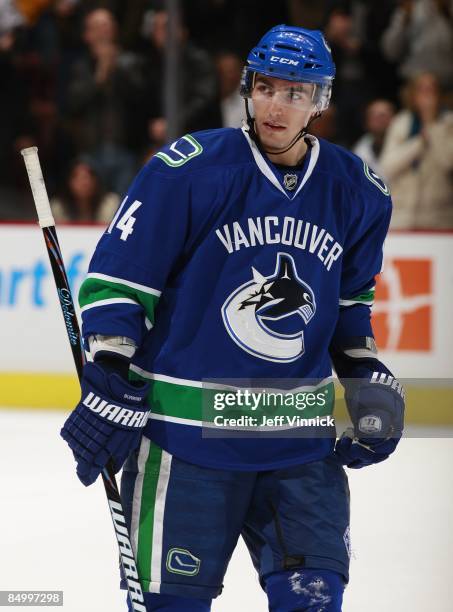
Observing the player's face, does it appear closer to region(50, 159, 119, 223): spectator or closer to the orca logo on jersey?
the orca logo on jersey

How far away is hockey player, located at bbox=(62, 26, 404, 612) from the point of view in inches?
69.3

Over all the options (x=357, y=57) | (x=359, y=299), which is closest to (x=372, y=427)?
(x=359, y=299)

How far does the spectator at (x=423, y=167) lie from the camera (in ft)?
17.4

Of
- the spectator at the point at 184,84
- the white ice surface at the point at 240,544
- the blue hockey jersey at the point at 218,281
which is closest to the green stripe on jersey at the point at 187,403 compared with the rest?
the blue hockey jersey at the point at 218,281

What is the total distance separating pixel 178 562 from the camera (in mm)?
1776

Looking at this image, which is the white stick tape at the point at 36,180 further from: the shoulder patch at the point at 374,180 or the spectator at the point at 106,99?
the spectator at the point at 106,99

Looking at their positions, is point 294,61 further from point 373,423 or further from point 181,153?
point 373,423

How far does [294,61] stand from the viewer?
183 cm

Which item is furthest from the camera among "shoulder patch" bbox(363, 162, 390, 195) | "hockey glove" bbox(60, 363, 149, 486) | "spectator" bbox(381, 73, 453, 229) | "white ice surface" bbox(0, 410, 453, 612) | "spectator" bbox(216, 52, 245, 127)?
"spectator" bbox(216, 52, 245, 127)

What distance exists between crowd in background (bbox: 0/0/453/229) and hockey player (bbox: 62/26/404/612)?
12.2ft

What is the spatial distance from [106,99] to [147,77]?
0.26 m

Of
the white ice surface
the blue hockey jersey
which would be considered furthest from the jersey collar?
the white ice surface

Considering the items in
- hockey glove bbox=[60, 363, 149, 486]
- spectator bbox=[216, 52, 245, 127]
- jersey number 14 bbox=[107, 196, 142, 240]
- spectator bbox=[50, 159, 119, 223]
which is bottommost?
hockey glove bbox=[60, 363, 149, 486]

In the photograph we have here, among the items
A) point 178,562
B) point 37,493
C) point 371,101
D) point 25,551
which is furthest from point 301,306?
point 371,101
